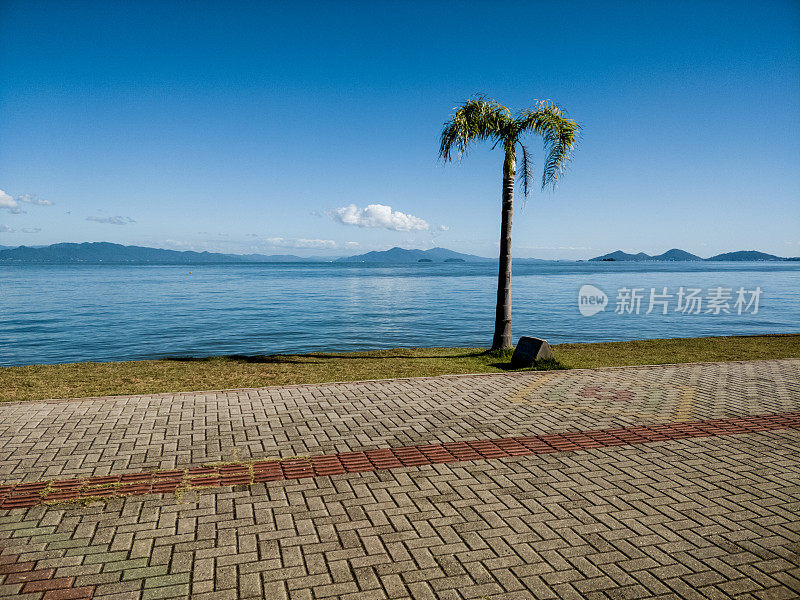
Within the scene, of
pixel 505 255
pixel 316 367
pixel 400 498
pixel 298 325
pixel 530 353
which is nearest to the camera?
pixel 400 498

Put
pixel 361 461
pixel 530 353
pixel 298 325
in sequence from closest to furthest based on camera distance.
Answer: pixel 361 461
pixel 530 353
pixel 298 325

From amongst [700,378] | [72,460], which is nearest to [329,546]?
[72,460]

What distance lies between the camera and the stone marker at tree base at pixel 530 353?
12.0 meters

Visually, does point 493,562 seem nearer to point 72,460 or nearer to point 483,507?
point 483,507

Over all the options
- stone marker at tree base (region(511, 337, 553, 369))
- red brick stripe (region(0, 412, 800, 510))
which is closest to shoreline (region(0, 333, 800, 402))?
stone marker at tree base (region(511, 337, 553, 369))

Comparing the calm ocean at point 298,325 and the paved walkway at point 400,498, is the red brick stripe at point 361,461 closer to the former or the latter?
the paved walkway at point 400,498

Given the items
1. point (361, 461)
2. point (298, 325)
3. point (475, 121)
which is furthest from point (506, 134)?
point (298, 325)

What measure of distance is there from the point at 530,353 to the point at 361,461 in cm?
704

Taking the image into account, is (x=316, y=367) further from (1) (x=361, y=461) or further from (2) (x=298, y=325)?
(2) (x=298, y=325)

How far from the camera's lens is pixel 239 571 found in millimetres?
3865

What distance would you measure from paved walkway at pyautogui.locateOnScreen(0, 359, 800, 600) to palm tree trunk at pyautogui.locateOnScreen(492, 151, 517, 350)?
19.1ft

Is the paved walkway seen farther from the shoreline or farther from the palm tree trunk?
the palm tree trunk

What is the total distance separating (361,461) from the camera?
19.8 ft

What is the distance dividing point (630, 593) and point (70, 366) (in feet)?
45.6
